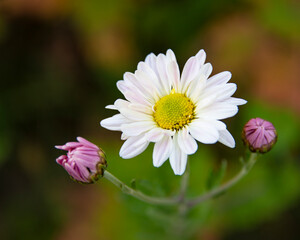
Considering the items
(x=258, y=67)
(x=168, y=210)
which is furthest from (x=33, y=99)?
(x=258, y=67)

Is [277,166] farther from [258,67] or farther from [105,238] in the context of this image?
[105,238]

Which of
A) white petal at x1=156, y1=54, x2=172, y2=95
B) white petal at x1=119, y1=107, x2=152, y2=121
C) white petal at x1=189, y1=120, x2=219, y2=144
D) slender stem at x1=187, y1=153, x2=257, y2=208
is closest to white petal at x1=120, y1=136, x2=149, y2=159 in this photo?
white petal at x1=119, y1=107, x2=152, y2=121

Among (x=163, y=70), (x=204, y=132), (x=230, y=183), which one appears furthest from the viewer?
(x=230, y=183)

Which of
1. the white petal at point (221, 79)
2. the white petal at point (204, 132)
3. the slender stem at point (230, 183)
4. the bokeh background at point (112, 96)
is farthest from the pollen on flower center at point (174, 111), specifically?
the bokeh background at point (112, 96)

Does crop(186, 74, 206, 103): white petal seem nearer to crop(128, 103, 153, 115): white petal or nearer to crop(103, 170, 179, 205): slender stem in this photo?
crop(128, 103, 153, 115): white petal

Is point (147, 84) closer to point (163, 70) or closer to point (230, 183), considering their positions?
point (163, 70)

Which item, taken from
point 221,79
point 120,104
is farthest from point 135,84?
point 221,79
